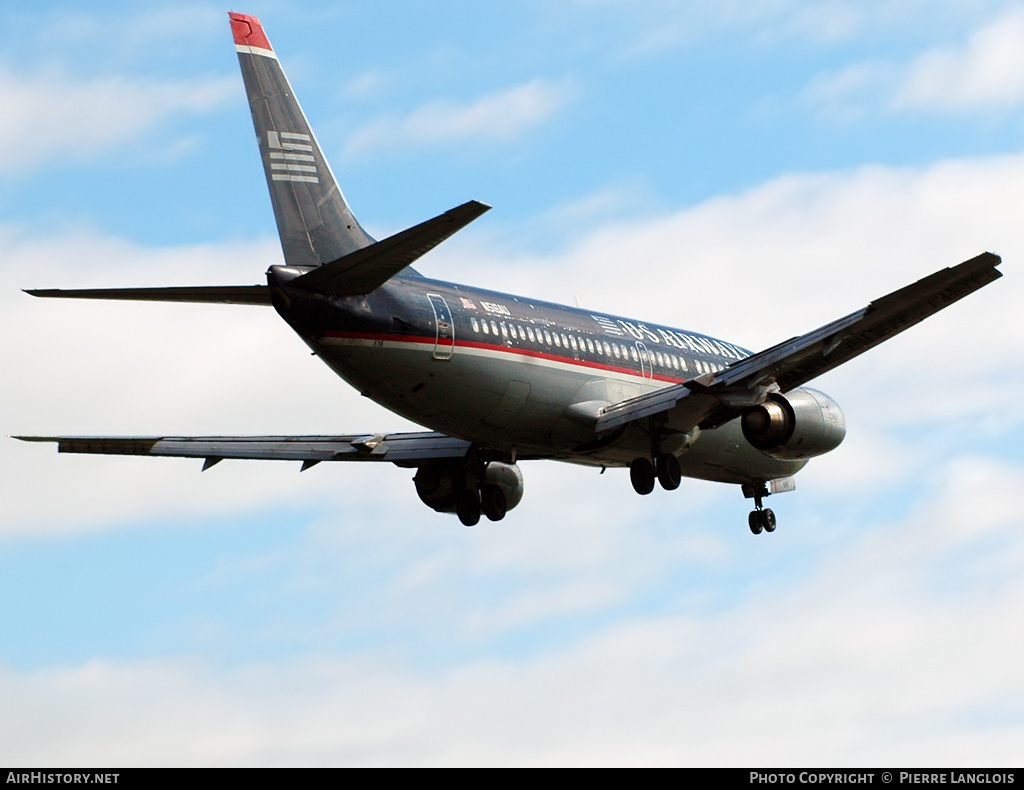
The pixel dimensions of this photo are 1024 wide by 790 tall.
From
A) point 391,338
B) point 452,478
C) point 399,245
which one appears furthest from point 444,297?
point 452,478

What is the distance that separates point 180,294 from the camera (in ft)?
111

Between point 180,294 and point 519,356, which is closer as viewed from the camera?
point 180,294

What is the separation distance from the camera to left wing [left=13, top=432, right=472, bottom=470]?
4169 cm

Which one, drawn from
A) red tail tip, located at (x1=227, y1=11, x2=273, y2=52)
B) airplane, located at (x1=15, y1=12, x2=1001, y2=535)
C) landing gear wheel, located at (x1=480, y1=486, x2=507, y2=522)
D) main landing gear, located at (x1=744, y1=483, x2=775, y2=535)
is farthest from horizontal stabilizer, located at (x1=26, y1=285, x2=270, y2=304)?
main landing gear, located at (x1=744, y1=483, x2=775, y2=535)

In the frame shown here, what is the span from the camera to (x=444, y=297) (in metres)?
36.5

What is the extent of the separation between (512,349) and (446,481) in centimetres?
612

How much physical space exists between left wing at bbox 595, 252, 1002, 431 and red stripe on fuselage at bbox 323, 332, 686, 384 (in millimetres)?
1167

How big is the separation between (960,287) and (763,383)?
230 inches

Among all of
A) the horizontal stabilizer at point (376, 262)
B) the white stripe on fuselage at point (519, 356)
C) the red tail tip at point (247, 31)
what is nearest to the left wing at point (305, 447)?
the white stripe on fuselage at point (519, 356)

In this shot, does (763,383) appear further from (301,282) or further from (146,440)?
(146,440)

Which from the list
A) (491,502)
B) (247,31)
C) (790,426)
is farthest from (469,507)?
(247,31)

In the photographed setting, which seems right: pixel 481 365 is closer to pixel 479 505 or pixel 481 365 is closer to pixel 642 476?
pixel 642 476

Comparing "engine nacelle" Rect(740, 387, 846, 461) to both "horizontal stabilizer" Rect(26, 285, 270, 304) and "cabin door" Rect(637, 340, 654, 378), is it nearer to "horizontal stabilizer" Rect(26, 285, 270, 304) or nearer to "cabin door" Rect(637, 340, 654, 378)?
"cabin door" Rect(637, 340, 654, 378)

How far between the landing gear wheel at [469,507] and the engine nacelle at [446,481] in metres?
0.32
